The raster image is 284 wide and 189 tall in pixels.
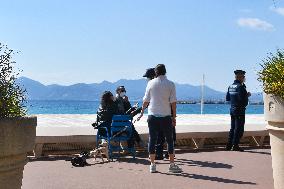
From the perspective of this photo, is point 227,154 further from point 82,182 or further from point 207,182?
point 82,182

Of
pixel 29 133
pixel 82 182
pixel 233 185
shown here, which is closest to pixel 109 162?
pixel 82 182

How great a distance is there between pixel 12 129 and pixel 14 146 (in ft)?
0.44

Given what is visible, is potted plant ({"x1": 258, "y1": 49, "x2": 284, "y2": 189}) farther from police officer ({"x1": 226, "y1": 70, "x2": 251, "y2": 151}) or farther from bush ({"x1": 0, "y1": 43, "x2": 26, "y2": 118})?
police officer ({"x1": 226, "y1": 70, "x2": 251, "y2": 151})

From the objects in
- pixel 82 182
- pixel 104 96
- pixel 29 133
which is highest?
pixel 104 96

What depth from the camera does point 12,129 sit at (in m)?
3.83

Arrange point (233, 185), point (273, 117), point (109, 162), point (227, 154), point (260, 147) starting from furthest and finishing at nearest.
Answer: point (260, 147), point (227, 154), point (109, 162), point (233, 185), point (273, 117)

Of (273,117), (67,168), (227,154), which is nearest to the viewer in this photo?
(273,117)

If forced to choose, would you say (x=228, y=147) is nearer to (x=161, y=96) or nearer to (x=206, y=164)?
(x=206, y=164)

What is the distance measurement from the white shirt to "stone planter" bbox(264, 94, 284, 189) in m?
2.78

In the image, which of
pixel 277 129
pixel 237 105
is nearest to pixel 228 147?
pixel 237 105

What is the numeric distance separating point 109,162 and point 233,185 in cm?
331

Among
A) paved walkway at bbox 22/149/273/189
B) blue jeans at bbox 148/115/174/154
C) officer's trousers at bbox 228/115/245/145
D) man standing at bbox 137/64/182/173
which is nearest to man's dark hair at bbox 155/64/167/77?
man standing at bbox 137/64/182/173

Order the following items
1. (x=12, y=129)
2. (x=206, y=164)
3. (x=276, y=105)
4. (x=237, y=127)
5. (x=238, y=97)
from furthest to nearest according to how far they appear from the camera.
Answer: (x=237, y=127), (x=238, y=97), (x=206, y=164), (x=276, y=105), (x=12, y=129)

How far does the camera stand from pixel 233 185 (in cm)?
731
